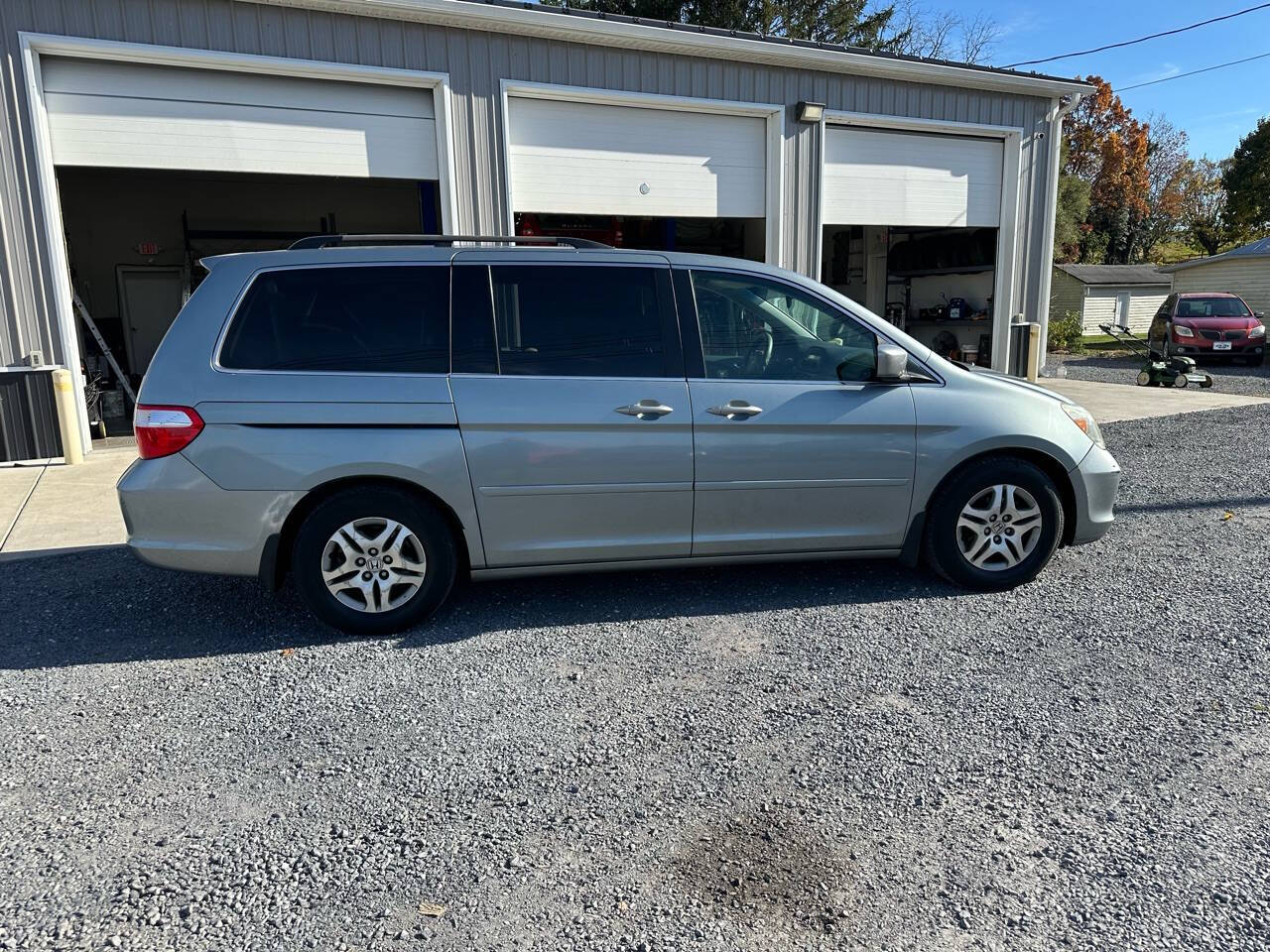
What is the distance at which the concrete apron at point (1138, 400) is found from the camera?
11.2 m

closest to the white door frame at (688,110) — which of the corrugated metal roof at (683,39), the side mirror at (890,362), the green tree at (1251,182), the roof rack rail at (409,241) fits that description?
the corrugated metal roof at (683,39)

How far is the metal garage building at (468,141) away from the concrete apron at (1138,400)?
1415 millimetres

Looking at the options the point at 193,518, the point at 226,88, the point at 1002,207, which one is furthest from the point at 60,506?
the point at 1002,207

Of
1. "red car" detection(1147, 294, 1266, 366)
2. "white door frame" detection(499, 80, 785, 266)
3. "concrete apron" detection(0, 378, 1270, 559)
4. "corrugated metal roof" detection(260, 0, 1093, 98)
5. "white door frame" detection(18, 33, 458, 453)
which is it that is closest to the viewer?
"concrete apron" detection(0, 378, 1270, 559)

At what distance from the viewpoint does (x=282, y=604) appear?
449 cm

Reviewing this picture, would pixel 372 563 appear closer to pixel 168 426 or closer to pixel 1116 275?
pixel 168 426

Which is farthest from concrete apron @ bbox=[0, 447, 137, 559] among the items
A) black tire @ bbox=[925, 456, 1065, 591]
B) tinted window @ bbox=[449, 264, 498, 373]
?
black tire @ bbox=[925, 456, 1065, 591]

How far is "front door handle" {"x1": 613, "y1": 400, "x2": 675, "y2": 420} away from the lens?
4016 millimetres

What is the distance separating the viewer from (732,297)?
14.1 ft

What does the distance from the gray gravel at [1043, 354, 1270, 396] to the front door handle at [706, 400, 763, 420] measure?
13.0 meters

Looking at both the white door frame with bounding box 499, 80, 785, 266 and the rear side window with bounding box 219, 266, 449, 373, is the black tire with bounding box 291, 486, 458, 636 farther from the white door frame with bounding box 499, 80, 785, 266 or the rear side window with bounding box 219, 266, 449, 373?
Answer: the white door frame with bounding box 499, 80, 785, 266

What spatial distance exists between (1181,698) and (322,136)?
29.7 ft

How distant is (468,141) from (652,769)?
27.2 ft

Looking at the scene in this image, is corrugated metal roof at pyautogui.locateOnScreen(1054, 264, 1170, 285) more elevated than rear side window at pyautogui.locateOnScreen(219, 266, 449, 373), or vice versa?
corrugated metal roof at pyautogui.locateOnScreen(1054, 264, 1170, 285)
